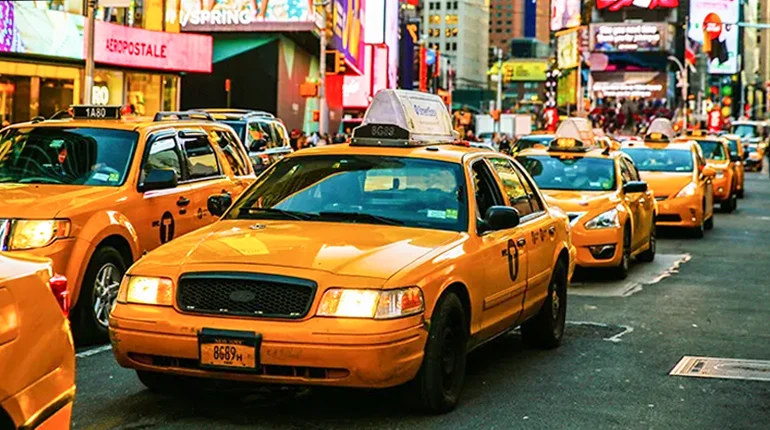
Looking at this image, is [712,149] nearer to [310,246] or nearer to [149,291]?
[310,246]

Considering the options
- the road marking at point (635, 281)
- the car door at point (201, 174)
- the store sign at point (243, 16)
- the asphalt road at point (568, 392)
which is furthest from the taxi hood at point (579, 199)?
the store sign at point (243, 16)

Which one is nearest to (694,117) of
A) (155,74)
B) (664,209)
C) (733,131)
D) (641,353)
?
(733,131)

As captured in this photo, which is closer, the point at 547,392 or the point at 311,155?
the point at 547,392

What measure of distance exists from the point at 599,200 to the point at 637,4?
131m

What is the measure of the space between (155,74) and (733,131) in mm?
50434

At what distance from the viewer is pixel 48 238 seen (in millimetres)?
9047

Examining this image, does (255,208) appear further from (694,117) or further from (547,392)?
(694,117)

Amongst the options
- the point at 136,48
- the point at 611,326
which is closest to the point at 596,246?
the point at 611,326

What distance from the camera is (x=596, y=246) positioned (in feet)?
48.0

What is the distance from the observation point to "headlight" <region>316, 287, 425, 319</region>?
263 inches

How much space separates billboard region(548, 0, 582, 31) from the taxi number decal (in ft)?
476

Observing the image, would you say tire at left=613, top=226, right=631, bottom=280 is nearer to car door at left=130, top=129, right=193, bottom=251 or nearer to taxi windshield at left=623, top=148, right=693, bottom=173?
car door at left=130, top=129, right=193, bottom=251

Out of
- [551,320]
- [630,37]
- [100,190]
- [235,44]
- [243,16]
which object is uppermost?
[630,37]

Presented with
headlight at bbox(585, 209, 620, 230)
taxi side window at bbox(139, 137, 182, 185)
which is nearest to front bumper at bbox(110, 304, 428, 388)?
taxi side window at bbox(139, 137, 182, 185)
